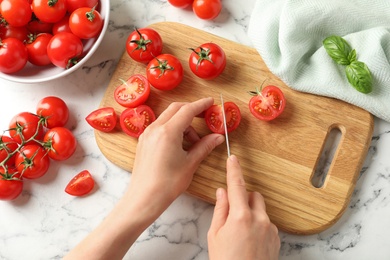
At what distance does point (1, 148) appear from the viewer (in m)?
1.75

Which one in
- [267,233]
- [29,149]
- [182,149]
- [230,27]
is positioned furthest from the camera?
[230,27]

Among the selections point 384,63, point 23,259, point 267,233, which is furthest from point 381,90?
point 23,259

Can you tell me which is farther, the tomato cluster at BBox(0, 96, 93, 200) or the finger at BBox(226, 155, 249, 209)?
the tomato cluster at BBox(0, 96, 93, 200)

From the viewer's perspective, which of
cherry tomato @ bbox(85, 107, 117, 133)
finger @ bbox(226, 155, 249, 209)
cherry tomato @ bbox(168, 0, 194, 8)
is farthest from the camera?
cherry tomato @ bbox(168, 0, 194, 8)

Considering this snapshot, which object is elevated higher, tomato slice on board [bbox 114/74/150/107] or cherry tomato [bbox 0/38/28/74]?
cherry tomato [bbox 0/38/28/74]

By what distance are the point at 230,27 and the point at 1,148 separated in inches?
35.7

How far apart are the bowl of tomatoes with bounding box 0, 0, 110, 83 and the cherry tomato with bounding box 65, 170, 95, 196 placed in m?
0.35

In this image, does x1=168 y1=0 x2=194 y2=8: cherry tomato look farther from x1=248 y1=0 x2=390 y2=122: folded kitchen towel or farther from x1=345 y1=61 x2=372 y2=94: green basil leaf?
x1=345 y1=61 x2=372 y2=94: green basil leaf

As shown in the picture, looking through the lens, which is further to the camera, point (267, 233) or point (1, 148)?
point (1, 148)

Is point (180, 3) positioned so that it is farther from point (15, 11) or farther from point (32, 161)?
point (32, 161)

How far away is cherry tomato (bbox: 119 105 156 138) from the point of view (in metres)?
1.71

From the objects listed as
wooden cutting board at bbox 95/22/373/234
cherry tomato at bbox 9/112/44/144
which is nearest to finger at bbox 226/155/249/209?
wooden cutting board at bbox 95/22/373/234

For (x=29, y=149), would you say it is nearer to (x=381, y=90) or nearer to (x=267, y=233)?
(x=267, y=233)

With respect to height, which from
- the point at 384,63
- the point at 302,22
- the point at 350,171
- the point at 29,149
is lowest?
the point at 350,171
